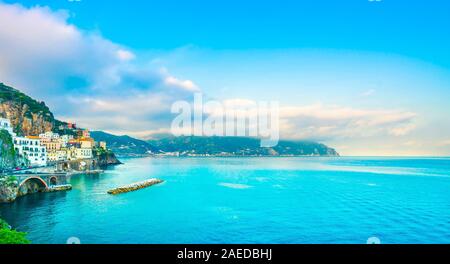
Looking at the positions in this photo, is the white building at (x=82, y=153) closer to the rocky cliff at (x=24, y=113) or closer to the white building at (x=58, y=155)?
the white building at (x=58, y=155)

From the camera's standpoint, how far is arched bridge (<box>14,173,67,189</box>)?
37619mm

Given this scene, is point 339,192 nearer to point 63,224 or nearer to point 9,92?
point 63,224

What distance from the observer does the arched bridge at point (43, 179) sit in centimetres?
3762

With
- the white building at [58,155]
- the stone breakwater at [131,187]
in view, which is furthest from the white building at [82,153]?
the stone breakwater at [131,187]

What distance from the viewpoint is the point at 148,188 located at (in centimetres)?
4834

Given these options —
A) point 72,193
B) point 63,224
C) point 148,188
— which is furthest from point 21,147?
point 63,224

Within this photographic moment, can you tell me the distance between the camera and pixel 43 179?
137ft

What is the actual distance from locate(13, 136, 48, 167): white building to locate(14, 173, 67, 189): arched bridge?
16165 mm

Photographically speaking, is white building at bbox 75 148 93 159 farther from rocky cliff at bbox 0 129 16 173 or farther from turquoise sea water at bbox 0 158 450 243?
turquoise sea water at bbox 0 158 450 243

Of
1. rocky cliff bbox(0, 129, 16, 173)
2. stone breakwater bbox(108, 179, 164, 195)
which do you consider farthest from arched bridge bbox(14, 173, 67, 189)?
stone breakwater bbox(108, 179, 164, 195)

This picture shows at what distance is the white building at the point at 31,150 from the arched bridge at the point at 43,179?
1617cm

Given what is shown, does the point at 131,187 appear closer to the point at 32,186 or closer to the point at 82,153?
the point at 32,186
